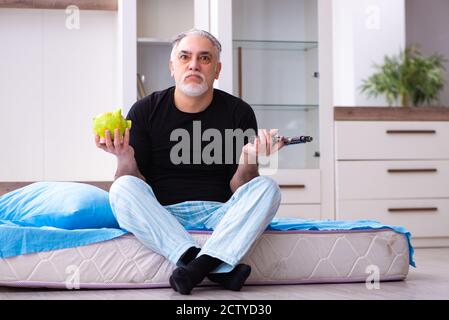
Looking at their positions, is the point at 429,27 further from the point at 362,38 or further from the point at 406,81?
the point at 362,38

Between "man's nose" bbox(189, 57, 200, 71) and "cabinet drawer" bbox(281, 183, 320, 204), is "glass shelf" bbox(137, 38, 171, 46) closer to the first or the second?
"cabinet drawer" bbox(281, 183, 320, 204)

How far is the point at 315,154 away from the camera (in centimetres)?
432

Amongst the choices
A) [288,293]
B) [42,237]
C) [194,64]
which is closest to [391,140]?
[194,64]

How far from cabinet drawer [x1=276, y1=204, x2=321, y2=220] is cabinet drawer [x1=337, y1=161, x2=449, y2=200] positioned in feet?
0.55

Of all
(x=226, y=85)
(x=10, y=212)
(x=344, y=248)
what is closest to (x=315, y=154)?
(x=226, y=85)

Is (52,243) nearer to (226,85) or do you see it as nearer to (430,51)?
(226,85)

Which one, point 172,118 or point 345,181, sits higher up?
point 172,118

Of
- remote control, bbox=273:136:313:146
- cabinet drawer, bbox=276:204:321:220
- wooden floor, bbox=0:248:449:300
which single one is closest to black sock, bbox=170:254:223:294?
wooden floor, bbox=0:248:449:300

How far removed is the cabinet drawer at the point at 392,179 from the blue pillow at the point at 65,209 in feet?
6.32

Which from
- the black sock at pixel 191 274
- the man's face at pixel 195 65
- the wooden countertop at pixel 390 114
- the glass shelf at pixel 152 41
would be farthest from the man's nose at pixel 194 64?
the wooden countertop at pixel 390 114

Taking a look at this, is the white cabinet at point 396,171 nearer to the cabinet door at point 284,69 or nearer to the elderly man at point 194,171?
the cabinet door at point 284,69

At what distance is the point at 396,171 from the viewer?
174 inches

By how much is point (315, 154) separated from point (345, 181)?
23 centimetres

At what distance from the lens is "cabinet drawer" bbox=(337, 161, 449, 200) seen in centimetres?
434
